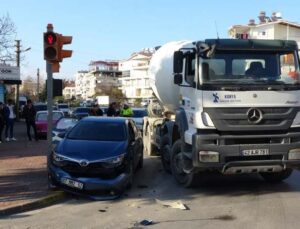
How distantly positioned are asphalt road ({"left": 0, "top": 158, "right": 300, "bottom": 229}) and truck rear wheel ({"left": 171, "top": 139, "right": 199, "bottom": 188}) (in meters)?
0.18

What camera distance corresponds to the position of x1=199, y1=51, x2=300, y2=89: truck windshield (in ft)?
32.6

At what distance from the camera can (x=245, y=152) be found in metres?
9.87

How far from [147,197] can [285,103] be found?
328 cm

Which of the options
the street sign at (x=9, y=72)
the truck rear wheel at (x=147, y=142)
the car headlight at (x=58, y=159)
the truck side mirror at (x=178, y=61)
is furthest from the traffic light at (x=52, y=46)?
the street sign at (x=9, y=72)

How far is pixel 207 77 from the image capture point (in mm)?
9906

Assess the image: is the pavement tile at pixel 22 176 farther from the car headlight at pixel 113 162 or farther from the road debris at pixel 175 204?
the road debris at pixel 175 204

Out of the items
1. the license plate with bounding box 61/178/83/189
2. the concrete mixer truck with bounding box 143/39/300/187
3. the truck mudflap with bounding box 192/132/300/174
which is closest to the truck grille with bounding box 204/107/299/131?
the concrete mixer truck with bounding box 143/39/300/187

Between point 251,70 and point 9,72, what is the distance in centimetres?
3586

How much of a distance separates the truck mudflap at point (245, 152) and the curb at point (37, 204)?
2.71 meters

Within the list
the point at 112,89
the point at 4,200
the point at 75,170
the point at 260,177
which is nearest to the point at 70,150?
the point at 75,170

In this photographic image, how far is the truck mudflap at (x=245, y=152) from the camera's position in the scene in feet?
32.1

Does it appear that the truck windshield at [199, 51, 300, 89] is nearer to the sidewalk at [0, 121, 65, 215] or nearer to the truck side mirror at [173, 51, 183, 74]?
the truck side mirror at [173, 51, 183, 74]

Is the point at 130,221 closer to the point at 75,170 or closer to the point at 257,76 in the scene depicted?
the point at 75,170

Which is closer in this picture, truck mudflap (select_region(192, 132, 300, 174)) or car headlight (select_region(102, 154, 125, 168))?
truck mudflap (select_region(192, 132, 300, 174))
